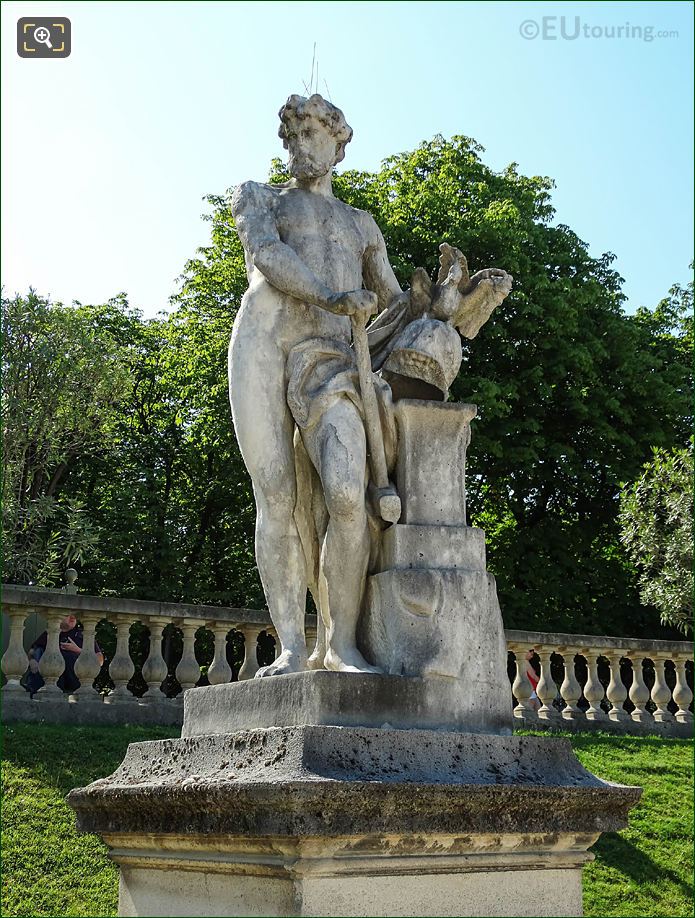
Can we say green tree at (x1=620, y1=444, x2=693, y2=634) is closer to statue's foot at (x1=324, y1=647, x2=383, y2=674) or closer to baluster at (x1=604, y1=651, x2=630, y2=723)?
baluster at (x1=604, y1=651, x2=630, y2=723)

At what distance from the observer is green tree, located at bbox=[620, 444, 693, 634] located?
14461 millimetres

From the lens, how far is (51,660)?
1035 cm

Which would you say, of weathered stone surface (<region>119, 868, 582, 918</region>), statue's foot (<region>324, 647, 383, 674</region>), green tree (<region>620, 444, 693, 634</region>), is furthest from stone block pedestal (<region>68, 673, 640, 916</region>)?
green tree (<region>620, 444, 693, 634</region>)

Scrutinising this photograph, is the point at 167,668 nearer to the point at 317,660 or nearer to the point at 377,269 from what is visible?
the point at 317,660

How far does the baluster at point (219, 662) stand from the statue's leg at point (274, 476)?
18.1 ft

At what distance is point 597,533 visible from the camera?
941 inches

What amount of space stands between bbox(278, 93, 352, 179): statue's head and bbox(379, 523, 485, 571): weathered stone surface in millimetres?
1853

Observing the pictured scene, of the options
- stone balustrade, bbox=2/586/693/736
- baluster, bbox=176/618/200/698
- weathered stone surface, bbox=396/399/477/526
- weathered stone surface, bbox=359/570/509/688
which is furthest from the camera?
baluster, bbox=176/618/200/698

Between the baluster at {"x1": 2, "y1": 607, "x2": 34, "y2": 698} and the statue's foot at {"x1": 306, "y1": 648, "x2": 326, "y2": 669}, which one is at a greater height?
the statue's foot at {"x1": 306, "y1": 648, "x2": 326, "y2": 669}

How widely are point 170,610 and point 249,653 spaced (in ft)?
2.78

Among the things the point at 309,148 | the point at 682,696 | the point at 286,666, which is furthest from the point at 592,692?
the point at 309,148

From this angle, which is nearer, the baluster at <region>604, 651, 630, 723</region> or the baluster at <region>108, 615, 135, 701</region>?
the baluster at <region>108, 615, 135, 701</region>

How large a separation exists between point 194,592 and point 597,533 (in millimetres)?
7996

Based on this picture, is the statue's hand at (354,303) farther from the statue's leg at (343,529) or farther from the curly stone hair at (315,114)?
the curly stone hair at (315,114)
